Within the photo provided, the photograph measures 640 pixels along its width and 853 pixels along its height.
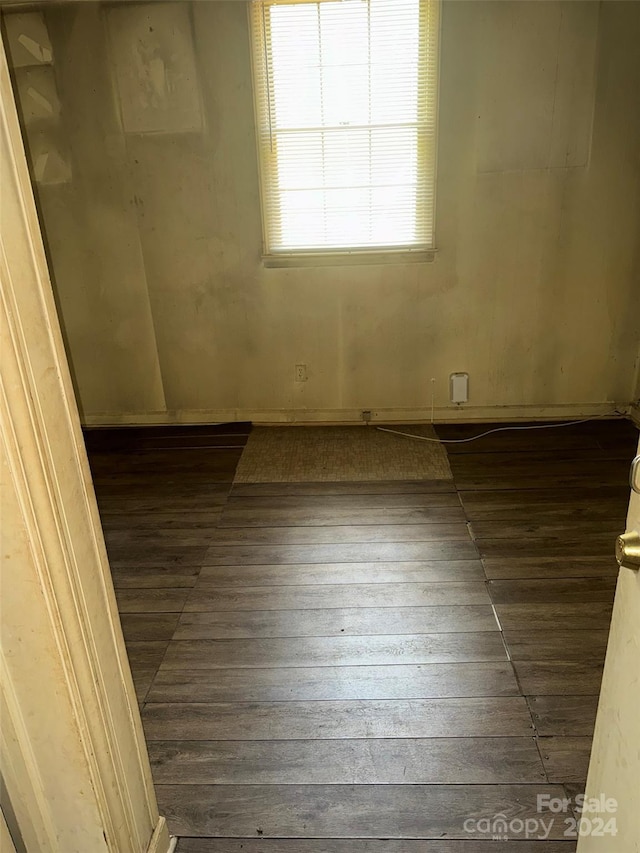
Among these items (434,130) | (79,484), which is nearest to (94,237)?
(434,130)

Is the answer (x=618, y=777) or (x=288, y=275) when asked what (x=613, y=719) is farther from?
(x=288, y=275)

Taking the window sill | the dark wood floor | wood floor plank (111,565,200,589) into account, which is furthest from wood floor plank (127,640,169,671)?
the window sill

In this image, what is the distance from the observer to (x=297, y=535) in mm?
2439

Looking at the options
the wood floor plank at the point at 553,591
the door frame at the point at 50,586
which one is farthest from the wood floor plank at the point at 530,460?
the door frame at the point at 50,586

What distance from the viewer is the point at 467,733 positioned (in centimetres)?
151

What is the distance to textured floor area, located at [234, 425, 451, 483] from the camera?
2934 mm

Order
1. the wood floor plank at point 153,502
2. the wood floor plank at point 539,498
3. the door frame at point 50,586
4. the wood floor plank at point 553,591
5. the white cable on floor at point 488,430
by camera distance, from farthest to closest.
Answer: the white cable on floor at point 488,430 → the wood floor plank at point 153,502 → the wood floor plank at point 539,498 → the wood floor plank at point 553,591 → the door frame at point 50,586

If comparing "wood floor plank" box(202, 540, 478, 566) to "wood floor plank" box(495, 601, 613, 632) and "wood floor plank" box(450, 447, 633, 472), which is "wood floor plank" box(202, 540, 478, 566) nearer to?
"wood floor plank" box(495, 601, 613, 632)

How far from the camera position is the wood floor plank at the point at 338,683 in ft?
5.40

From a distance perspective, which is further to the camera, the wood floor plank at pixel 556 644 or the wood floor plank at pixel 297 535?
the wood floor plank at pixel 297 535

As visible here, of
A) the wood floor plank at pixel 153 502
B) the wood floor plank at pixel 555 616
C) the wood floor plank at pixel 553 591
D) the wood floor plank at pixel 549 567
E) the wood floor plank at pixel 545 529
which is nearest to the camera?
the wood floor plank at pixel 555 616

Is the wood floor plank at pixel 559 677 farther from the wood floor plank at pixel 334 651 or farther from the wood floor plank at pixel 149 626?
the wood floor plank at pixel 149 626

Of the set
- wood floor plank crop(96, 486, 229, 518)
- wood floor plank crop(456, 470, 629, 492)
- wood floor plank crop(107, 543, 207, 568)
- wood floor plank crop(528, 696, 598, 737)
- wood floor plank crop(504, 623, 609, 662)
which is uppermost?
wood floor plank crop(528, 696, 598, 737)

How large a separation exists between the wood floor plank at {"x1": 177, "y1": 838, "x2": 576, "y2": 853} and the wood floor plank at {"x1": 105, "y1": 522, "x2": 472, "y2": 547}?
1.18 meters
